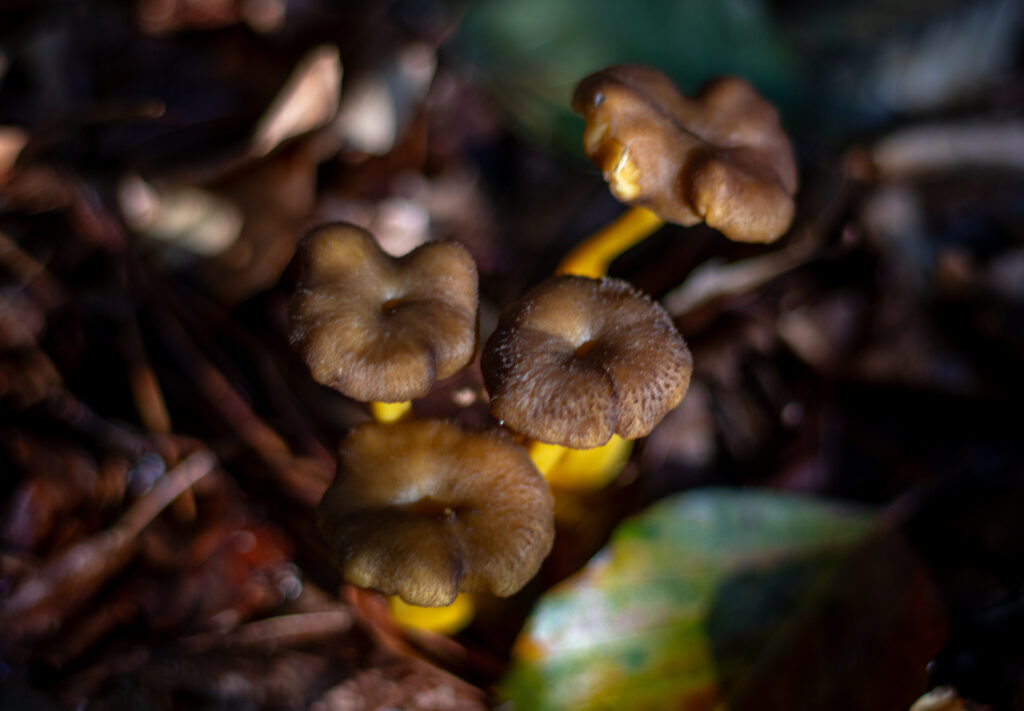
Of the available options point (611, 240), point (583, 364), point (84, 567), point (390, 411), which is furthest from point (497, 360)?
point (84, 567)

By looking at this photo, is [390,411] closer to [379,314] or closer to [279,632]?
[379,314]

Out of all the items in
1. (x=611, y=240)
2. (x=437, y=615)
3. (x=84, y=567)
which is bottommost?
(x=437, y=615)

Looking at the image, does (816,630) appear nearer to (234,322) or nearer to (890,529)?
(890,529)

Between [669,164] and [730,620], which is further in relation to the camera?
[730,620]

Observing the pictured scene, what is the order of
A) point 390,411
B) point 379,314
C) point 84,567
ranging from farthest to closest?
1. point 84,567
2. point 390,411
3. point 379,314

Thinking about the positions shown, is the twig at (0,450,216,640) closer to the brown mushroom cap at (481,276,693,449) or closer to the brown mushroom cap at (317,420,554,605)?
the brown mushroom cap at (317,420,554,605)

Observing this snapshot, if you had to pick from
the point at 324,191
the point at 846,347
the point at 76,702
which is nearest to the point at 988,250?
the point at 846,347

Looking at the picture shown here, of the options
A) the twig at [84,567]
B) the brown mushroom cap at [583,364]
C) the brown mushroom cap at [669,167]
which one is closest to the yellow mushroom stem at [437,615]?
the brown mushroom cap at [583,364]

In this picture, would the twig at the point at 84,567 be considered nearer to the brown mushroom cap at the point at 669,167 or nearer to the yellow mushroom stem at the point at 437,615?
the yellow mushroom stem at the point at 437,615

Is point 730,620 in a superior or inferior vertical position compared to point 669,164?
inferior
